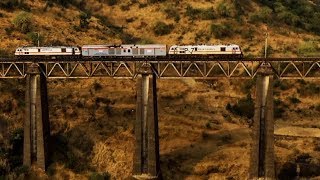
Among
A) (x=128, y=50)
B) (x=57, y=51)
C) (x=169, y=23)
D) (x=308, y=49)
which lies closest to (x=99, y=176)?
(x=128, y=50)

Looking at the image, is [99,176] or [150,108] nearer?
[150,108]

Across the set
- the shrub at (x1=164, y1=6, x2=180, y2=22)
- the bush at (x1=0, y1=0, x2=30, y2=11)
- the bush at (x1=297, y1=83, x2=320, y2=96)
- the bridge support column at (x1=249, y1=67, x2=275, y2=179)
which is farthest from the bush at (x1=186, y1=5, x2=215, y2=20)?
the bridge support column at (x1=249, y1=67, x2=275, y2=179)

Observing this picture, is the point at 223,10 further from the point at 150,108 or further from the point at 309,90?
the point at 150,108

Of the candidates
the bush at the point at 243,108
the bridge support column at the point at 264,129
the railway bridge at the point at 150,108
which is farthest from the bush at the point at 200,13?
the bridge support column at the point at 264,129

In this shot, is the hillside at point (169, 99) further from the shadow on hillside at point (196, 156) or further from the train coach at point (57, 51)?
the train coach at point (57, 51)

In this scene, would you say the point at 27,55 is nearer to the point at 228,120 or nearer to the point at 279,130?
the point at 228,120

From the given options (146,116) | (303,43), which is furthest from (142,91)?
(303,43)
